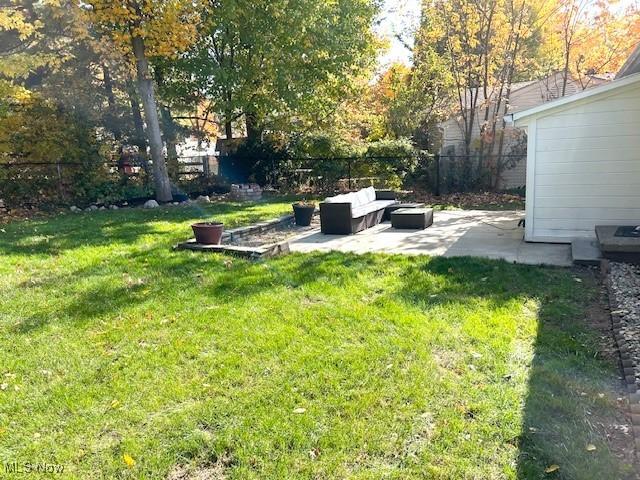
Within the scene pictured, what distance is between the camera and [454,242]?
697 cm

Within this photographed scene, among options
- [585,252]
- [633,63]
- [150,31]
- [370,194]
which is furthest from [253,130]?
[585,252]

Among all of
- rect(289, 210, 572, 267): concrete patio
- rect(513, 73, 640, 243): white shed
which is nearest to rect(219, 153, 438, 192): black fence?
rect(289, 210, 572, 267): concrete patio

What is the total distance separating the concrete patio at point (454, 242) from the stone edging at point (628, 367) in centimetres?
179

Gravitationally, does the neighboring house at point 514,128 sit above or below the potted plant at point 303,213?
above

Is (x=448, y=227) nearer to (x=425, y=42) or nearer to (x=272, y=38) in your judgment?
(x=272, y=38)

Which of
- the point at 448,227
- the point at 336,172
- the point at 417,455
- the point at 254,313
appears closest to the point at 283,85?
the point at 336,172

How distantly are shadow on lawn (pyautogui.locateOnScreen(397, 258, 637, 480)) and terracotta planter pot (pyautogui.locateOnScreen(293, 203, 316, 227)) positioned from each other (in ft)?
13.4

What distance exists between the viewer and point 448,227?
840 centimetres

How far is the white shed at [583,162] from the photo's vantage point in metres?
6.27

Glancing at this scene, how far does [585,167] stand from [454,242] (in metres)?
2.17

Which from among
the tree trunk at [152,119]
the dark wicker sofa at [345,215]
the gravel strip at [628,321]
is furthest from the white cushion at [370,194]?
the tree trunk at [152,119]

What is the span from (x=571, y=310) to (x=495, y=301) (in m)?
0.64

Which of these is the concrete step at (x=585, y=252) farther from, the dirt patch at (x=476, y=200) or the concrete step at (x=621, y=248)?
the dirt patch at (x=476, y=200)

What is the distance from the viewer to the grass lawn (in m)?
2.14
